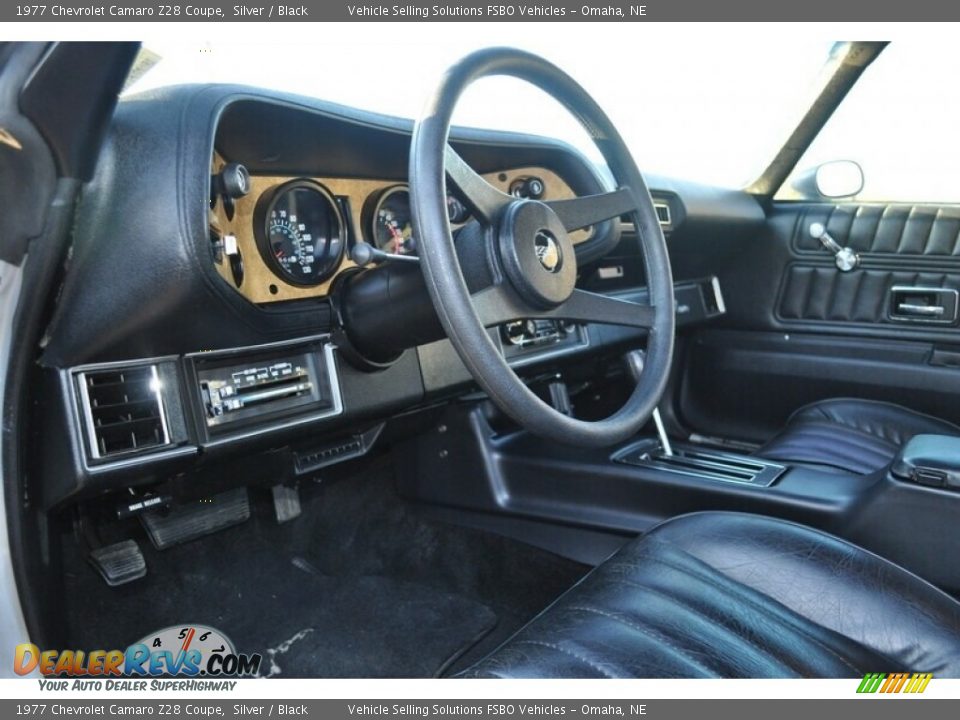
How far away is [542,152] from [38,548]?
1356 millimetres

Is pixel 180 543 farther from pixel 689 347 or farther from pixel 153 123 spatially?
pixel 689 347

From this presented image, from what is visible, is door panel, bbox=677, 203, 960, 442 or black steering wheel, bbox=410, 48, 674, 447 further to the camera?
door panel, bbox=677, 203, 960, 442

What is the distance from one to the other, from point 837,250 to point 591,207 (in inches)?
57.5

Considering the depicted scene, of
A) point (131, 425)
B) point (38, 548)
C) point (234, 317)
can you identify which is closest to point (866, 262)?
point (234, 317)

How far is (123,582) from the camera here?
1711 millimetres

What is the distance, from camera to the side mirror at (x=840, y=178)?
245 centimetres

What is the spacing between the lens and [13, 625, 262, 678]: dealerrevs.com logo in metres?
1.57

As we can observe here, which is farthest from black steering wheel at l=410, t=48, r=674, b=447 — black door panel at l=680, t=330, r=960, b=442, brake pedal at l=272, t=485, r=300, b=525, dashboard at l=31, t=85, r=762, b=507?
black door panel at l=680, t=330, r=960, b=442

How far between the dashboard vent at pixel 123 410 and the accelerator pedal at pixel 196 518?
1.47ft

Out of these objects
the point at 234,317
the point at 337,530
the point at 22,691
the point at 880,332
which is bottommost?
the point at 337,530

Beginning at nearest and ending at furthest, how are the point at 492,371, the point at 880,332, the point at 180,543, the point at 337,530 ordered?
the point at 492,371, the point at 180,543, the point at 337,530, the point at 880,332

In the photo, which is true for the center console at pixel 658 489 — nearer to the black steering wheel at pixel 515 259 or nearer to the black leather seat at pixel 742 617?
the black leather seat at pixel 742 617

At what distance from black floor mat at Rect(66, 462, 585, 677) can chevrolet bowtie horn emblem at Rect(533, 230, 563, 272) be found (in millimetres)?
965

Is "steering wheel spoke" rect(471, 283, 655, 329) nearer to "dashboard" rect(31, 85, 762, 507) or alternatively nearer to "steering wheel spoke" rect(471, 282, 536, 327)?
"steering wheel spoke" rect(471, 282, 536, 327)
